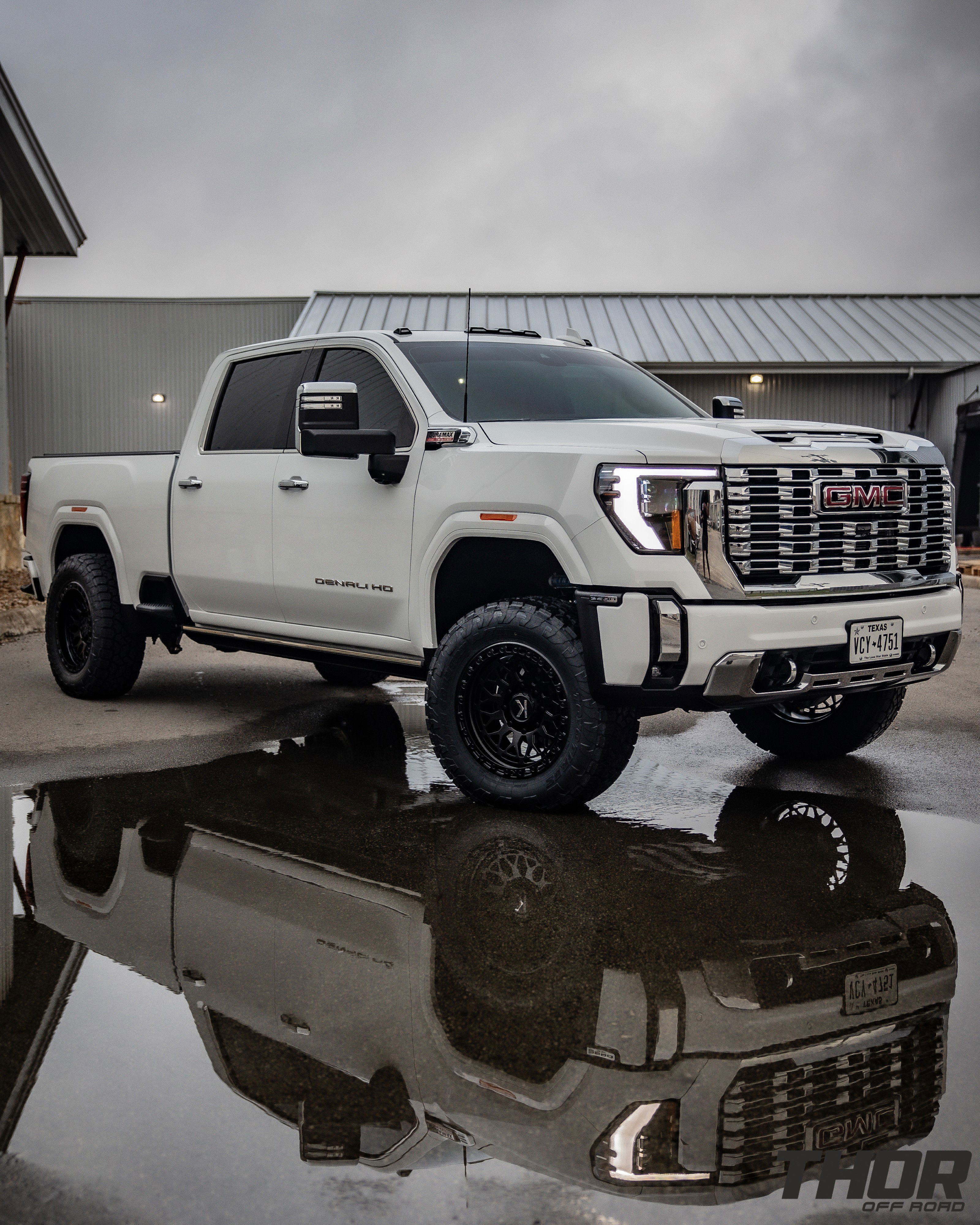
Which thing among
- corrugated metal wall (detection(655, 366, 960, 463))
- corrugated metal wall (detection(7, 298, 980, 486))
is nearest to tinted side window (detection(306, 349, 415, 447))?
corrugated metal wall (detection(655, 366, 960, 463))

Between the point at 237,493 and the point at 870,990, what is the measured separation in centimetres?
420

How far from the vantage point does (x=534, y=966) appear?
3.32 meters

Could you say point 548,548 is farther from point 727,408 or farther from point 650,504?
point 727,408

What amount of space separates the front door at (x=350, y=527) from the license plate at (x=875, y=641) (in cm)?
192

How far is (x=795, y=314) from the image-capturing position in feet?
81.5

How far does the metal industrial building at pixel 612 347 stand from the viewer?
72.0ft

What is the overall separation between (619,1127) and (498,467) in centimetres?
287

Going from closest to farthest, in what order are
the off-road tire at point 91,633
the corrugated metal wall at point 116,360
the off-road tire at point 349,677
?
the off-road tire at point 91,633, the off-road tire at point 349,677, the corrugated metal wall at point 116,360

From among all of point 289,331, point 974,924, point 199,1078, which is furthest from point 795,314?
point 199,1078

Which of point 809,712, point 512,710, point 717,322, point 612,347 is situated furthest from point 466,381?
point 717,322

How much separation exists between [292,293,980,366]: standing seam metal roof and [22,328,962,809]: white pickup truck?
15.6 meters

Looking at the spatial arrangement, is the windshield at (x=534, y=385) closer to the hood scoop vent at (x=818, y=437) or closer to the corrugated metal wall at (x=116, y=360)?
the hood scoop vent at (x=818, y=437)

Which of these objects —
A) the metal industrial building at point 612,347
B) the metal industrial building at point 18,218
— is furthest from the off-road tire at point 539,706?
the metal industrial building at point 612,347

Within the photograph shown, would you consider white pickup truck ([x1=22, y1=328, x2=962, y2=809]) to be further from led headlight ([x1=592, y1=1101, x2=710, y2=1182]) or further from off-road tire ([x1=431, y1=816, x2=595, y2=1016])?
led headlight ([x1=592, y1=1101, x2=710, y2=1182])
